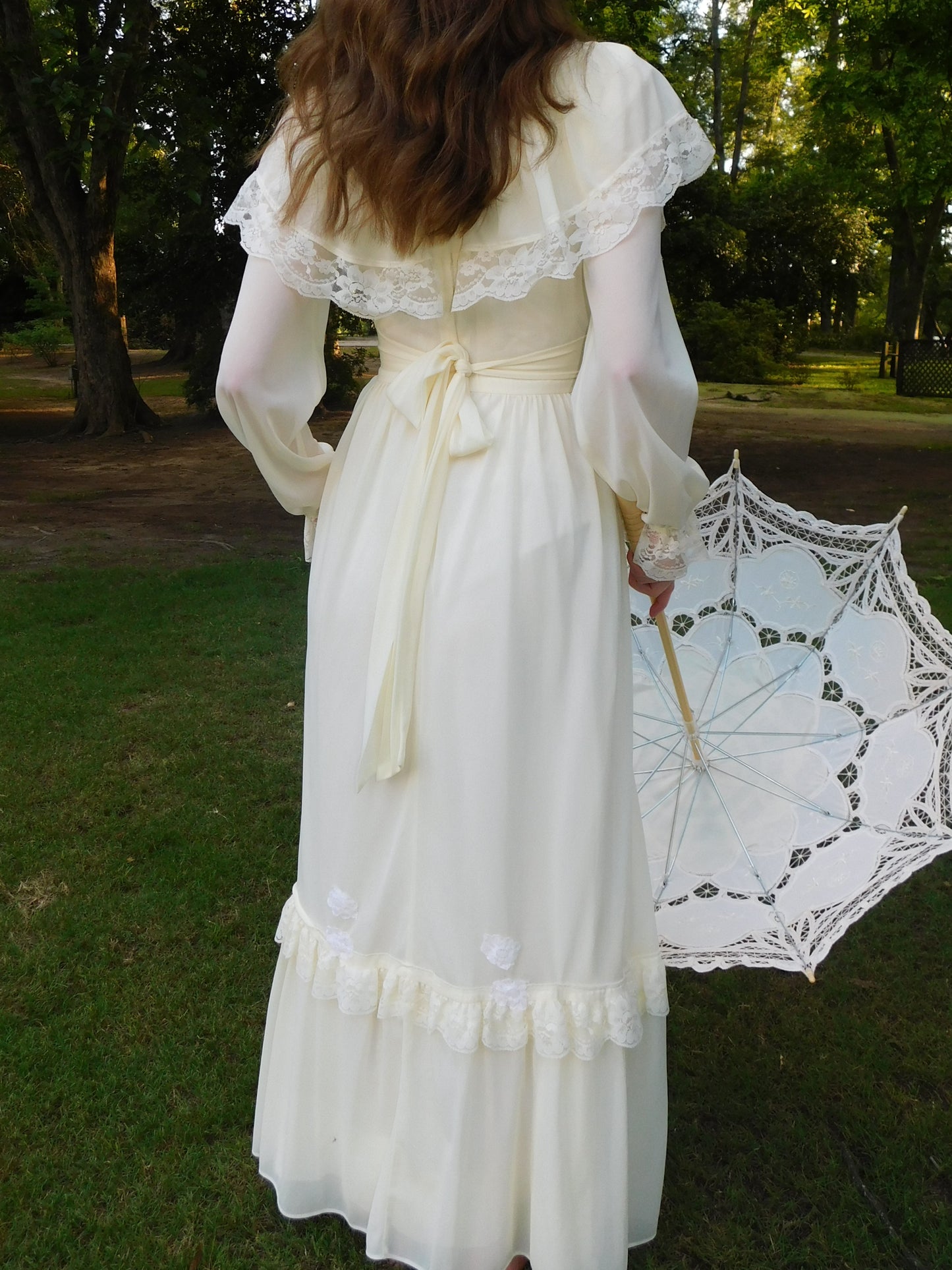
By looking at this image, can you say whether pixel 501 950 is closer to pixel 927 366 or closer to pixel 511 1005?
pixel 511 1005

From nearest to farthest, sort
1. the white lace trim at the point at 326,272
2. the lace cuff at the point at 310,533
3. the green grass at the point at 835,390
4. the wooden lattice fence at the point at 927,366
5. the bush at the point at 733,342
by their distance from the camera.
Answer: the white lace trim at the point at 326,272 → the lace cuff at the point at 310,533 → the green grass at the point at 835,390 → the wooden lattice fence at the point at 927,366 → the bush at the point at 733,342

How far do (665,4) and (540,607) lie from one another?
12141mm

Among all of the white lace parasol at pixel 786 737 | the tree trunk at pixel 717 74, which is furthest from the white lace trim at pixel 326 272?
the tree trunk at pixel 717 74

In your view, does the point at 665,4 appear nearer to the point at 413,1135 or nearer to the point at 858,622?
the point at 858,622

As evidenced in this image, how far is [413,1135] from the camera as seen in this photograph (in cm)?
190

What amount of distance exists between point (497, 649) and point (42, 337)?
65.2 feet

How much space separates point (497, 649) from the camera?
171 centimetres

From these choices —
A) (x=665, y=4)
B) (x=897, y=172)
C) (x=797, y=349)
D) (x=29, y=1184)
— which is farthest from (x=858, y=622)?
(x=797, y=349)

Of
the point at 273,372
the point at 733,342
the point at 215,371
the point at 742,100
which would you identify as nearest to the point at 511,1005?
the point at 273,372

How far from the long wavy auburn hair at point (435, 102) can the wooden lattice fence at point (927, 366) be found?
A: 58.5ft

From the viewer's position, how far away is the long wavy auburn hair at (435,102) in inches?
60.1

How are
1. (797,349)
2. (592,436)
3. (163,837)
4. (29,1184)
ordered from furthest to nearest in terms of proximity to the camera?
(797,349)
(163,837)
(29,1184)
(592,436)

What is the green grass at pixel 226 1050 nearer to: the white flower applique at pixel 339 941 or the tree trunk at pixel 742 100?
the white flower applique at pixel 339 941

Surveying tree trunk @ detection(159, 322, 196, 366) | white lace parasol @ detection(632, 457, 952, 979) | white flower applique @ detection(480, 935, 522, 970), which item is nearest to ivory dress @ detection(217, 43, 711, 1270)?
white flower applique @ detection(480, 935, 522, 970)
